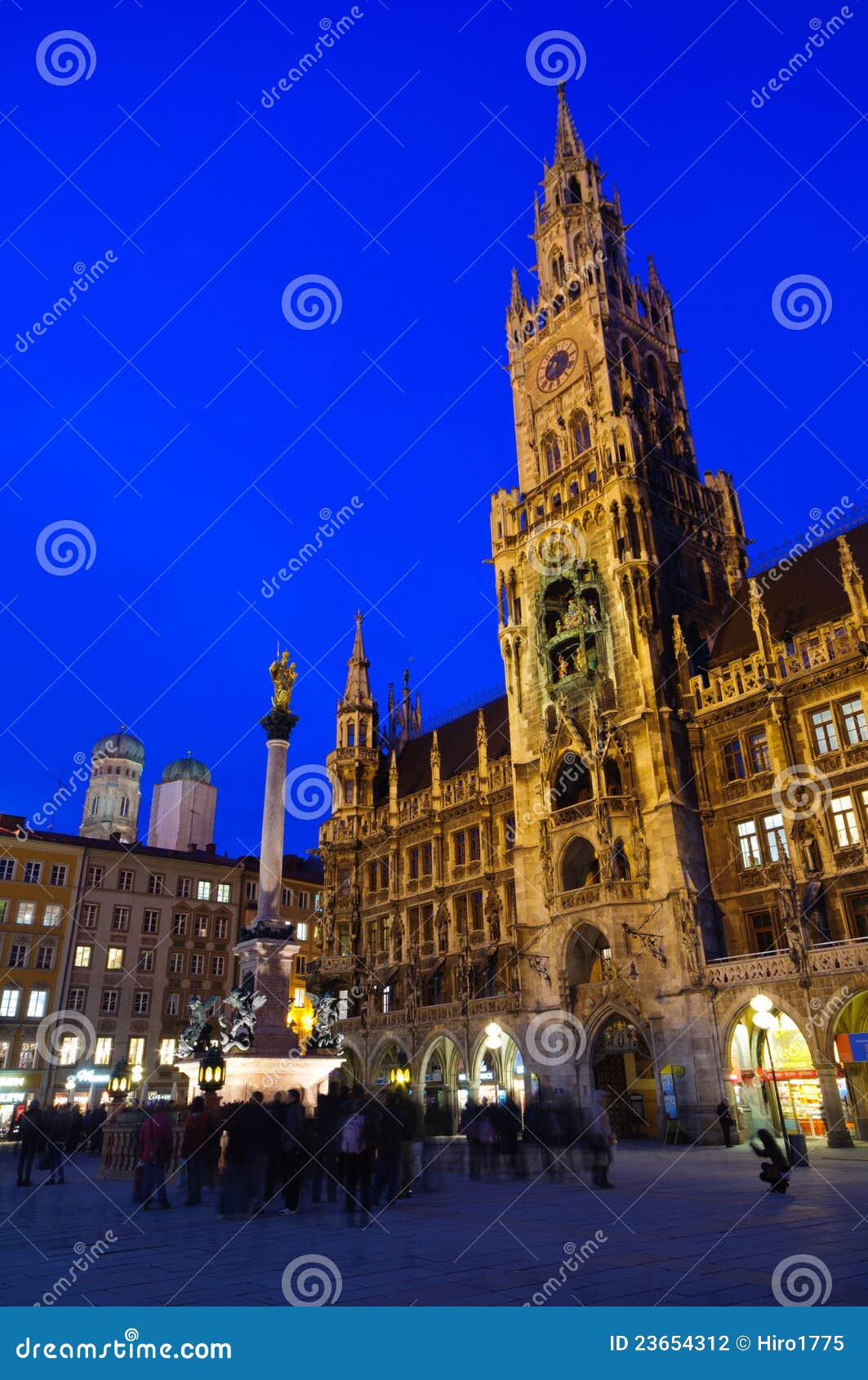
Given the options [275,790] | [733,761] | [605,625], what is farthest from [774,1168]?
[605,625]

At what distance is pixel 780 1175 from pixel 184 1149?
33.3 ft

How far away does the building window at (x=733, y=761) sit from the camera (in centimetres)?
3344

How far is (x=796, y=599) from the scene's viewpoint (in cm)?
3628

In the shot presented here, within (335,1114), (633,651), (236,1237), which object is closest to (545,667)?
(633,651)

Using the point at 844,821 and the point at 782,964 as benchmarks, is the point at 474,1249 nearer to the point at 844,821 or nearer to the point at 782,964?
the point at 782,964

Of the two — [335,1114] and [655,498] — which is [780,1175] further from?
[655,498]

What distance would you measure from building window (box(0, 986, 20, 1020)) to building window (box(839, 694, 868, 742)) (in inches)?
1782

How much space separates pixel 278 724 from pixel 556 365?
2762 centimetres

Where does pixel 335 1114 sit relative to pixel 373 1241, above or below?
above

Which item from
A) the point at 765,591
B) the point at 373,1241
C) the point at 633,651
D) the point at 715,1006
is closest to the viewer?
the point at 373,1241

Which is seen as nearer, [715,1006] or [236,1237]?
[236,1237]

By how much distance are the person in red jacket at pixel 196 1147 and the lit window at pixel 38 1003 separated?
40358mm

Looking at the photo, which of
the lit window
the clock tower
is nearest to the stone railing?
the clock tower

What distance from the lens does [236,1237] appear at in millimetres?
11258
